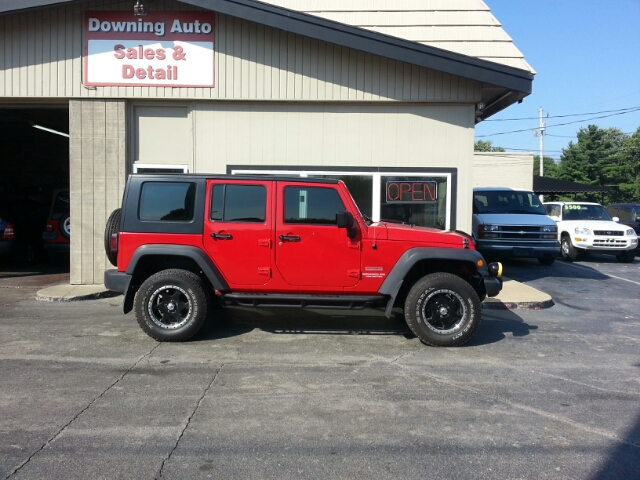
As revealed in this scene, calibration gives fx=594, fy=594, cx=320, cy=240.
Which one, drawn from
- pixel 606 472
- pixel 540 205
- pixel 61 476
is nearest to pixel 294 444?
pixel 61 476

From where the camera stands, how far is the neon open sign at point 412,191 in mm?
11156

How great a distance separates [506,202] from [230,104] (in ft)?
27.1

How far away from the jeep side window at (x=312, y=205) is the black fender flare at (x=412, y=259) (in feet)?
3.08

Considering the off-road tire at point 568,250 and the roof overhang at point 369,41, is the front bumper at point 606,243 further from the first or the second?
the roof overhang at point 369,41

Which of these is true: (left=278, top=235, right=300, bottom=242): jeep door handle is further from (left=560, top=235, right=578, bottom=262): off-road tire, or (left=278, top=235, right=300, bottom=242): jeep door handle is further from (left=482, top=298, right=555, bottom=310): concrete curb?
(left=560, top=235, right=578, bottom=262): off-road tire

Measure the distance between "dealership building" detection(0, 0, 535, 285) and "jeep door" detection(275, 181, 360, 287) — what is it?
402 cm

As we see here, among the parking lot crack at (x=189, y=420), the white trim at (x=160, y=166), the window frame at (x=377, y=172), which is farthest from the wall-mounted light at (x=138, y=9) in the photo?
the parking lot crack at (x=189, y=420)

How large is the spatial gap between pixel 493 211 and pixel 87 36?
1030 centimetres

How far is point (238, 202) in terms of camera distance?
7.25 m

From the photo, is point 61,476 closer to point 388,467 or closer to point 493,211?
point 388,467

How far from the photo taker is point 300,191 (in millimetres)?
7250

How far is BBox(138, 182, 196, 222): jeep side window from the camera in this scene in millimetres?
7208

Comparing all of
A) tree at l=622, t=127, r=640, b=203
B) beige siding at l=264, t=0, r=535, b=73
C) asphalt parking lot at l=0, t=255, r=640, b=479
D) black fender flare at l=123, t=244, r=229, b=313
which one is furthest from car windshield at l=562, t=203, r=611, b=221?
tree at l=622, t=127, r=640, b=203

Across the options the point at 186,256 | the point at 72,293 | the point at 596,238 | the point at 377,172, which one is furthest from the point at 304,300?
the point at 596,238
